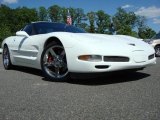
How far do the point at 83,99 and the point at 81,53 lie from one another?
119 centimetres

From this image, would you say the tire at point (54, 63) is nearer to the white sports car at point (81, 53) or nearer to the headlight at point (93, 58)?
the white sports car at point (81, 53)

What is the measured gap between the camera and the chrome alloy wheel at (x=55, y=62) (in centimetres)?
560

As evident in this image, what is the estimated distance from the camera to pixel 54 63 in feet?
18.8

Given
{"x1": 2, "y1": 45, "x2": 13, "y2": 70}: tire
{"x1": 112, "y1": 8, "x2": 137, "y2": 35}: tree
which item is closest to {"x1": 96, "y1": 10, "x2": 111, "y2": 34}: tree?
{"x1": 112, "y1": 8, "x2": 137, "y2": 35}: tree

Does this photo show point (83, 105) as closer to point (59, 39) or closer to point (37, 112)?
point (37, 112)

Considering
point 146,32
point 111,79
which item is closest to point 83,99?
point 111,79

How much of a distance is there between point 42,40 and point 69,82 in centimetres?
102

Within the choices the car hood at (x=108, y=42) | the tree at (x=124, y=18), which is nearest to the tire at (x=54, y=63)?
the car hood at (x=108, y=42)

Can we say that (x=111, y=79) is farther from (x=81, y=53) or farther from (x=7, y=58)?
(x=7, y=58)

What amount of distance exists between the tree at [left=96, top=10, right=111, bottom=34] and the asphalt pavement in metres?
90.5

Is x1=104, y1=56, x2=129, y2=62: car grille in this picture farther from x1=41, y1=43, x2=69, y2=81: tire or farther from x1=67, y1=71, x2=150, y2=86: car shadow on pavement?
x1=41, y1=43, x2=69, y2=81: tire

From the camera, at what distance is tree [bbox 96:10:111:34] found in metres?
97.2

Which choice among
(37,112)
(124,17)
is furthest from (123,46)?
(124,17)

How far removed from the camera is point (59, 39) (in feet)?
18.2
